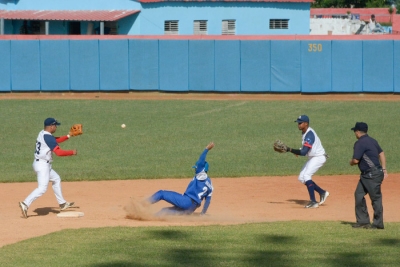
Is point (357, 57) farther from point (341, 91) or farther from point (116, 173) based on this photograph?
point (116, 173)

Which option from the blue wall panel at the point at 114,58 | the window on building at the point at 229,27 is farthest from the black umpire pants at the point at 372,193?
the window on building at the point at 229,27

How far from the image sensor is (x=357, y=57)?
32.5 metres

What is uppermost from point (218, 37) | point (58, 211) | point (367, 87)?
point (218, 37)

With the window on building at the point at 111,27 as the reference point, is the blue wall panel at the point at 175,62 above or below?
below

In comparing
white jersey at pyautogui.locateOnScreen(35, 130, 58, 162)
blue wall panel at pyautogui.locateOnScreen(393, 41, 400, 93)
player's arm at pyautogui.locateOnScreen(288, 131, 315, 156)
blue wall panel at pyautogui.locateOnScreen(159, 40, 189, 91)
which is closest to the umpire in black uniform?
player's arm at pyautogui.locateOnScreen(288, 131, 315, 156)

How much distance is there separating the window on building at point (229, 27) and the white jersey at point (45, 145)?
31.2 metres

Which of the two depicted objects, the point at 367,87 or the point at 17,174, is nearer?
the point at 17,174

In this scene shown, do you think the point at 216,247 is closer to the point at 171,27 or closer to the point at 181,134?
the point at 181,134

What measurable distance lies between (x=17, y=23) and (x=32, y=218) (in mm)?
32307

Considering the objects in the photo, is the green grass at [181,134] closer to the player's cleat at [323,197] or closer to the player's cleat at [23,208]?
the player's cleat at [323,197]

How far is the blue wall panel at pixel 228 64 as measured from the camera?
3309cm

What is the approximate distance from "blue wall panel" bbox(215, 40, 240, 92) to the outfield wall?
0.15 feet

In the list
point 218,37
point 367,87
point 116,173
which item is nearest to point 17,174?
point 116,173

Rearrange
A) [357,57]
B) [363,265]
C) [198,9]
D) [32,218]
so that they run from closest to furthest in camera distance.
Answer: [363,265] < [32,218] < [357,57] < [198,9]
